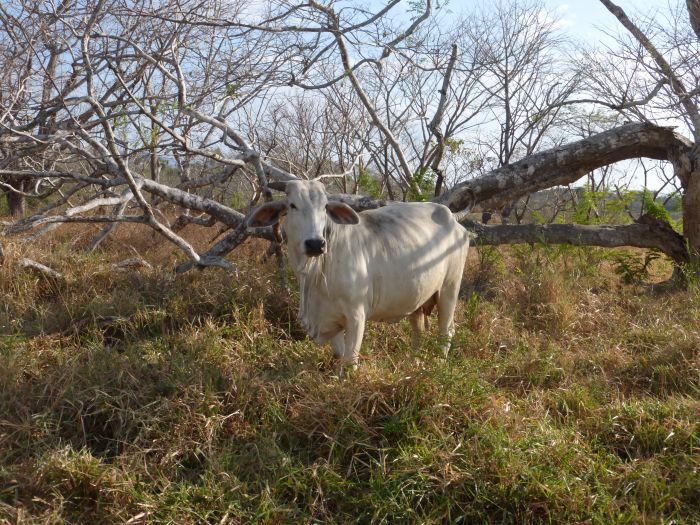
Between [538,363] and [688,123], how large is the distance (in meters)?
5.03

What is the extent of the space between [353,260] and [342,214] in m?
0.29

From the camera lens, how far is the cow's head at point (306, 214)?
322cm

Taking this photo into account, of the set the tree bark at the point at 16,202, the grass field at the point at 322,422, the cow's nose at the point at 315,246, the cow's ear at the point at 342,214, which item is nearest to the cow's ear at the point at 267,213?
the cow's ear at the point at 342,214

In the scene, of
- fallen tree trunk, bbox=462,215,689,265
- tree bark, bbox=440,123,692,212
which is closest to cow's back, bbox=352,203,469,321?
tree bark, bbox=440,123,692,212

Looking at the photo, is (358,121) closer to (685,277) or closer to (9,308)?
(685,277)

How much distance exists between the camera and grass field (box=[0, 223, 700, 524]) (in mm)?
2613

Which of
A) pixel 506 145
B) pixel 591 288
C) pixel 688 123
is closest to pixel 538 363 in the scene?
pixel 591 288

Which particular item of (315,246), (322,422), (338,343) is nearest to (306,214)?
(315,246)

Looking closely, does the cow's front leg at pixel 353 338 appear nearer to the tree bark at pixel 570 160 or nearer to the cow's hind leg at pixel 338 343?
the cow's hind leg at pixel 338 343

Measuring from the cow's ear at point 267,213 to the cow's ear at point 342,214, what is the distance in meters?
0.28

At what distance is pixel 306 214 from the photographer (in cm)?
333

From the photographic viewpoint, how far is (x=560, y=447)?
2.83 metres

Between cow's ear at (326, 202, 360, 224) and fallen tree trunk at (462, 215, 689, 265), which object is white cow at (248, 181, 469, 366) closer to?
cow's ear at (326, 202, 360, 224)

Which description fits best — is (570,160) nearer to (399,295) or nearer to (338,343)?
(399,295)
